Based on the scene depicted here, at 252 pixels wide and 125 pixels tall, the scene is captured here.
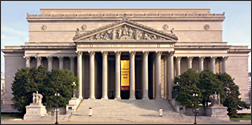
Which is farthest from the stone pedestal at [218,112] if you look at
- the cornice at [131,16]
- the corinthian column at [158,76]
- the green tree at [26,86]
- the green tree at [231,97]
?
the cornice at [131,16]

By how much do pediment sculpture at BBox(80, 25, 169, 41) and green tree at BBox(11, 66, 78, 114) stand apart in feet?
45.5

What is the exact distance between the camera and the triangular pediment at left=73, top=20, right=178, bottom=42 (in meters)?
79.6

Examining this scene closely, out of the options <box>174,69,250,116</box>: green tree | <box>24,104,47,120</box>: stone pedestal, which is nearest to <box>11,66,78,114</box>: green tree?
<box>24,104,47,120</box>: stone pedestal

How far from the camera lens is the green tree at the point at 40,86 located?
68188 mm

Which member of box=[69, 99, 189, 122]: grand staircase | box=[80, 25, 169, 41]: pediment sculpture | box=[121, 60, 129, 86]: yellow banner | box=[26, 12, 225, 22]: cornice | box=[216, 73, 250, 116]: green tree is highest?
box=[26, 12, 225, 22]: cornice

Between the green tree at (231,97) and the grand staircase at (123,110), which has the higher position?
the green tree at (231,97)

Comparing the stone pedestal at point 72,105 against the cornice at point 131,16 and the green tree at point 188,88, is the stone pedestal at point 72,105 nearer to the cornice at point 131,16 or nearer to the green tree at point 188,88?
the green tree at point 188,88

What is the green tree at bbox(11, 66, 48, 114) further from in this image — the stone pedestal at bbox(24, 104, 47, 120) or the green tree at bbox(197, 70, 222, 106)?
the green tree at bbox(197, 70, 222, 106)

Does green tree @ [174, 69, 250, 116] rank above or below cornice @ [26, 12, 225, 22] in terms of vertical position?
below

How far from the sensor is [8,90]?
91062 millimetres

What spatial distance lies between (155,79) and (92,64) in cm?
1614

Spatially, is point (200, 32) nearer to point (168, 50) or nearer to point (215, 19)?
point (215, 19)

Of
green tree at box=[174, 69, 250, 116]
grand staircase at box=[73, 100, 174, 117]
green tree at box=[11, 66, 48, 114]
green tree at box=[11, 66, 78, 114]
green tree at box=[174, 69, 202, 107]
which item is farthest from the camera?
green tree at box=[11, 66, 78, 114]

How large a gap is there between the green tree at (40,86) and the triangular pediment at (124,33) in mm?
12878
